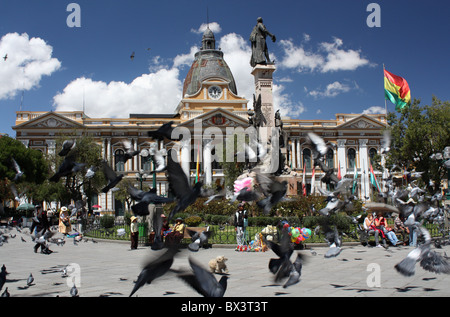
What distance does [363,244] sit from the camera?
45.0 feet

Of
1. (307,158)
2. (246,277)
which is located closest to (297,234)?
(246,277)

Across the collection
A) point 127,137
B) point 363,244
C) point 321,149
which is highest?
point 127,137

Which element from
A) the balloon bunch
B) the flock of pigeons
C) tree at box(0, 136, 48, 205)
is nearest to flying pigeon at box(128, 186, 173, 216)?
the flock of pigeons

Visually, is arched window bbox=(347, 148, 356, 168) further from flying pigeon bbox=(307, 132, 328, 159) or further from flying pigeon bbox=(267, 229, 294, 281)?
flying pigeon bbox=(267, 229, 294, 281)

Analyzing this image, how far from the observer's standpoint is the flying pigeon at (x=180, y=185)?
4.07 metres

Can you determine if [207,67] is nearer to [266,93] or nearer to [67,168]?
[266,93]

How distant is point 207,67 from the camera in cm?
5775

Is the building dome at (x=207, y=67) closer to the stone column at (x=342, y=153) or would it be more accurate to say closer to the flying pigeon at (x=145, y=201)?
the stone column at (x=342, y=153)

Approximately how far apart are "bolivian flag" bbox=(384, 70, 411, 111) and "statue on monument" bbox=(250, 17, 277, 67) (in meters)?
13.3

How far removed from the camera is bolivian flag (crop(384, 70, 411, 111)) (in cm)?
3127

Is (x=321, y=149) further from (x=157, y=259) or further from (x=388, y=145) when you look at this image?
(x=157, y=259)

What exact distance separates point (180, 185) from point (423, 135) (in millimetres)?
32125
